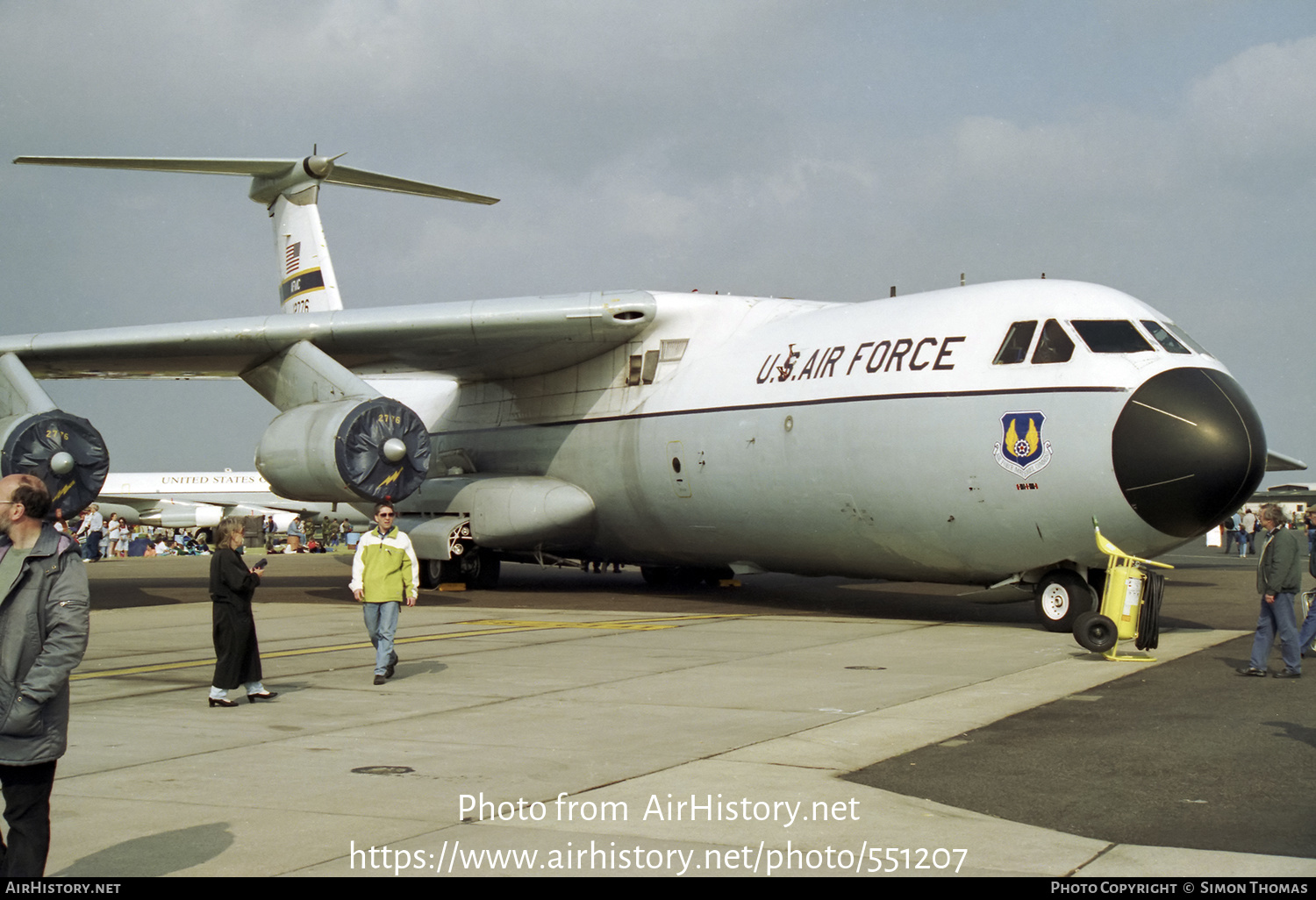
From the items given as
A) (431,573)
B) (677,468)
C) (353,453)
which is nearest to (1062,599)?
(677,468)

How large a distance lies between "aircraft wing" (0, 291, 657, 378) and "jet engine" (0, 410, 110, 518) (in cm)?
206

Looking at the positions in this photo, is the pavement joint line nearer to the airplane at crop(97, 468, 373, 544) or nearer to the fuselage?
the fuselage

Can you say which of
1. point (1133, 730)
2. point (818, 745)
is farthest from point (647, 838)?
point (1133, 730)

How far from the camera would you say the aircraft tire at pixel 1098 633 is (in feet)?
37.1

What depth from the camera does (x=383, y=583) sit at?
34.6 feet

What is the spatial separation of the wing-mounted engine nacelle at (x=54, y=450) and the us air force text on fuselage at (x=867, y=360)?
8.91 meters

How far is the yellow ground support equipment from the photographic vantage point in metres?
11.3

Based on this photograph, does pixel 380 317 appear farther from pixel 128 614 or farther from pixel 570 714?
pixel 570 714

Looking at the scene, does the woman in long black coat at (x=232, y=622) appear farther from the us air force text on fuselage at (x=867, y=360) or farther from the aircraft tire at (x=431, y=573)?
the aircraft tire at (x=431, y=573)

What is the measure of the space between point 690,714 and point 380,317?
1127cm

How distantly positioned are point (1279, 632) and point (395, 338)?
12683 mm

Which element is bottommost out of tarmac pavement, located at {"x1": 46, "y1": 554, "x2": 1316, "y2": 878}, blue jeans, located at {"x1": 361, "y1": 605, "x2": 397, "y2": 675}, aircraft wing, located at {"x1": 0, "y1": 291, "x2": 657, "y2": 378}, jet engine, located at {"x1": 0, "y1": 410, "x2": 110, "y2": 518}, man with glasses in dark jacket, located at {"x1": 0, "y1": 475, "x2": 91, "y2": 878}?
tarmac pavement, located at {"x1": 46, "y1": 554, "x2": 1316, "y2": 878}

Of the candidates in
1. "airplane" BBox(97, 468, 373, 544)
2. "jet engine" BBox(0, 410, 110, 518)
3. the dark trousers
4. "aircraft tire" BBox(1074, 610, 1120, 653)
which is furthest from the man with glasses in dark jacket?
"airplane" BBox(97, 468, 373, 544)

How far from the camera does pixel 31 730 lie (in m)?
4.38
